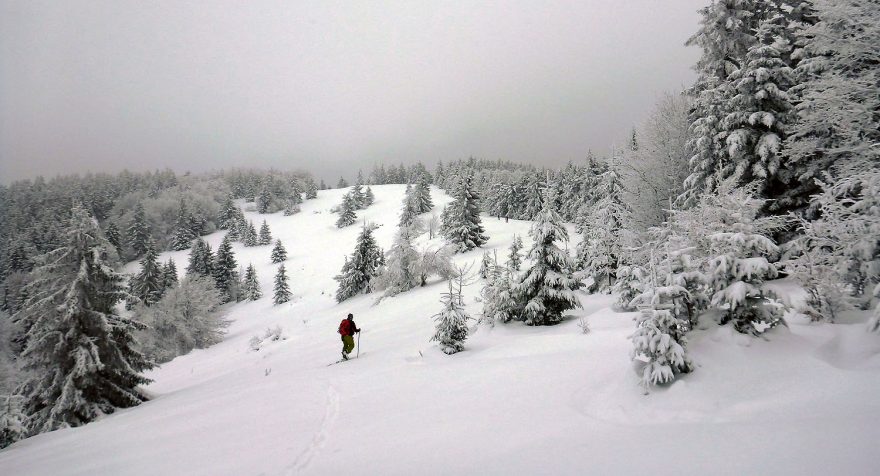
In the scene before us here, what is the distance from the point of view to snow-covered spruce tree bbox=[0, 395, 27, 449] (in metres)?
10.7

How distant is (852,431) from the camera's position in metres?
3.52

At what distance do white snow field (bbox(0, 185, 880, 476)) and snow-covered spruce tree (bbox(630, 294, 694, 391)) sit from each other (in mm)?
221

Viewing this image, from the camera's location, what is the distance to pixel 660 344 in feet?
16.6

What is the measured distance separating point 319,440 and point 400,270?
29.0 m

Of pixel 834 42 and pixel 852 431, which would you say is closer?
pixel 852 431

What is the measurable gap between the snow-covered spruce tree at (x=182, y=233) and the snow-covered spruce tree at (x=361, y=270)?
6570cm

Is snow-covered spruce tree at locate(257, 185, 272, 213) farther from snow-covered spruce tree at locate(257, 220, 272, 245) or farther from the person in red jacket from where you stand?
the person in red jacket

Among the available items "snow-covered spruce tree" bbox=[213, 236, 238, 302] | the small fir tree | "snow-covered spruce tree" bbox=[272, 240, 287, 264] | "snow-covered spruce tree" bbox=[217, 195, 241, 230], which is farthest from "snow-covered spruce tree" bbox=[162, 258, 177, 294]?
"snow-covered spruce tree" bbox=[217, 195, 241, 230]

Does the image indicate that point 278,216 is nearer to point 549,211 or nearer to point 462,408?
point 549,211

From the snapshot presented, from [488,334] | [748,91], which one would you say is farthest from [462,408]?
[748,91]

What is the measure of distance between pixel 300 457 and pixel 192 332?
40269 mm

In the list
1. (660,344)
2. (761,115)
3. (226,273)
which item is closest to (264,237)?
(226,273)

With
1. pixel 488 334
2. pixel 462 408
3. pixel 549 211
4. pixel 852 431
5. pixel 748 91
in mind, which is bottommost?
pixel 488 334

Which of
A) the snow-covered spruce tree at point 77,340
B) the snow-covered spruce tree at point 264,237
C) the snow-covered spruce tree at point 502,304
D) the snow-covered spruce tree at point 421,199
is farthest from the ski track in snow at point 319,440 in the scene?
the snow-covered spruce tree at point 264,237
